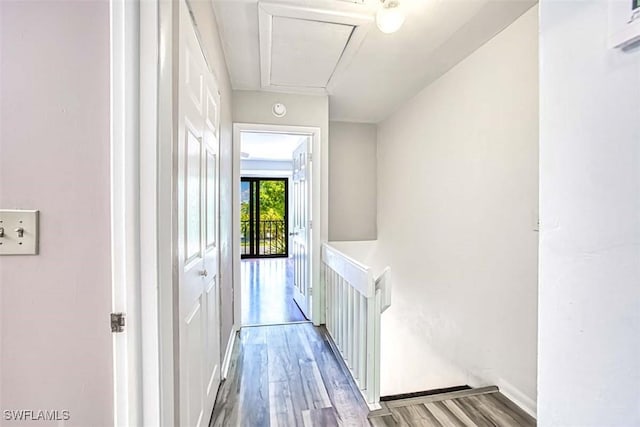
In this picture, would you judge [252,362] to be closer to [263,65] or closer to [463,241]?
[463,241]

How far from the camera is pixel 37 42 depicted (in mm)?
804

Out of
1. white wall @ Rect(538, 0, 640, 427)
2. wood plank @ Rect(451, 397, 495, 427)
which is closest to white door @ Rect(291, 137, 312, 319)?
wood plank @ Rect(451, 397, 495, 427)

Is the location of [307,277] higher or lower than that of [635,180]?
lower

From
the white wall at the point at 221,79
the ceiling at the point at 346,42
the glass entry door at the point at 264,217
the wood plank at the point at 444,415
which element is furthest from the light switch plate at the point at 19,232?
the glass entry door at the point at 264,217

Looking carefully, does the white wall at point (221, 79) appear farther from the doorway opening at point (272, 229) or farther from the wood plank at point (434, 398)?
the wood plank at point (434, 398)

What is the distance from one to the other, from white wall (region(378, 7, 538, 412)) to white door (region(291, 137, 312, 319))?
3.49 ft

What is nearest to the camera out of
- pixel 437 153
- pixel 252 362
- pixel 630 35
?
pixel 630 35

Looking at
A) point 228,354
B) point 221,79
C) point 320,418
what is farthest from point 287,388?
point 221,79

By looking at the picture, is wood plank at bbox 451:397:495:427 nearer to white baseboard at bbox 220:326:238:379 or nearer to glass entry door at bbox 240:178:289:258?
white baseboard at bbox 220:326:238:379

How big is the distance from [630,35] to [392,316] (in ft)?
11.4

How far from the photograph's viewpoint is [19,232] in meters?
0.79

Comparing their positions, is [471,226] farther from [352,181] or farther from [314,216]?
[352,181]

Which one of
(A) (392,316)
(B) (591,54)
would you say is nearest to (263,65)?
(B) (591,54)

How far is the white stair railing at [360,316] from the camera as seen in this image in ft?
6.01
